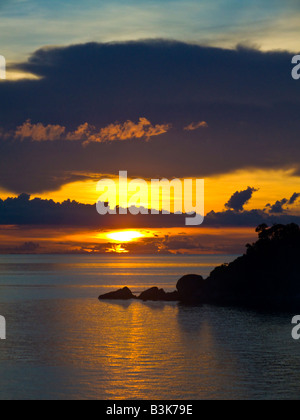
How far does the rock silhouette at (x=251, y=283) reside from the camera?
139 meters

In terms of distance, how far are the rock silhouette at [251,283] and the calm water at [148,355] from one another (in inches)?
670

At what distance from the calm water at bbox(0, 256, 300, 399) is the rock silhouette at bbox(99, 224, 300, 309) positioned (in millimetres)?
17013

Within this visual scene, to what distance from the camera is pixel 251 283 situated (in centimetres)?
14400

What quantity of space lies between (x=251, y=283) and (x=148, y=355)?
244 feet

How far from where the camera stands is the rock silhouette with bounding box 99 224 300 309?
13925 cm

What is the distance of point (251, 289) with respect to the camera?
469 ft

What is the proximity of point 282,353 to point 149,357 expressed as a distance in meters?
16.4
